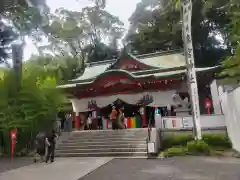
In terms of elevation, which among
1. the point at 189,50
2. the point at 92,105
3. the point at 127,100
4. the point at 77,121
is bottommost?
the point at 77,121

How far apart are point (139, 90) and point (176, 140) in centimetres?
573

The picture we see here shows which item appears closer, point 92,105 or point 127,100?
point 127,100

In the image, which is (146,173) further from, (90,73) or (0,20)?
(90,73)

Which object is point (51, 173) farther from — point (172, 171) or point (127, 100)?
point (127, 100)

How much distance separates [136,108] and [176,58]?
254 inches

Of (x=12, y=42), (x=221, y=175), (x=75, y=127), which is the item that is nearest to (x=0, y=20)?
(x=12, y=42)

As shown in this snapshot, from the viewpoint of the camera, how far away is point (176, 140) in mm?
12133

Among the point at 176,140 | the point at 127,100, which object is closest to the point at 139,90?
the point at 127,100

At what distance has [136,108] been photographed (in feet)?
62.0

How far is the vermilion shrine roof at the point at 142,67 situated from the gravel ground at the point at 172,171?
7895 mm

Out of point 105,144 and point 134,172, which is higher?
point 105,144

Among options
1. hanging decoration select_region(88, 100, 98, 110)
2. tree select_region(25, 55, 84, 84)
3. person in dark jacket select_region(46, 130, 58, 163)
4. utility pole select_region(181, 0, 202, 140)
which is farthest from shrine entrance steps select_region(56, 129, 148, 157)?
tree select_region(25, 55, 84, 84)

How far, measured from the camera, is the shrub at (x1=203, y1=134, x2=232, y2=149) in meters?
11.6

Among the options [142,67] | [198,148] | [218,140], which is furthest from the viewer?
[142,67]
